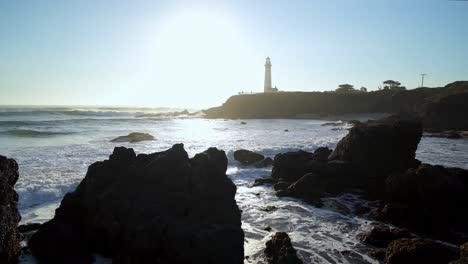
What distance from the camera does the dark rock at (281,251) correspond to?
A: 16.1ft

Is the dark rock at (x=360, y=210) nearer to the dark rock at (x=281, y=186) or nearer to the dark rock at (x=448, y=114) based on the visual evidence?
the dark rock at (x=281, y=186)

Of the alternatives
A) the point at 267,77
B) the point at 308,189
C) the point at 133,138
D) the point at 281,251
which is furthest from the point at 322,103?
the point at 281,251

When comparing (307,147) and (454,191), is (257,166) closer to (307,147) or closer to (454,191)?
(307,147)

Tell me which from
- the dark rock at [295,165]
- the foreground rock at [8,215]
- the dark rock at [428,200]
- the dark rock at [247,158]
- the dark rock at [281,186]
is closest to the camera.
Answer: the foreground rock at [8,215]

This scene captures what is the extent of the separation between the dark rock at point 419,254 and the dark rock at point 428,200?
6.60ft

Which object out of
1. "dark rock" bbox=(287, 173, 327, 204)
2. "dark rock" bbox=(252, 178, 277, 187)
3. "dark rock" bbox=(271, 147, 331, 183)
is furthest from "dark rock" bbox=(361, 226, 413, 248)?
"dark rock" bbox=(252, 178, 277, 187)

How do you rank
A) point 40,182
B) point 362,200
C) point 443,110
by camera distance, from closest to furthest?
1. point 362,200
2. point 40,182
3. point 443,110

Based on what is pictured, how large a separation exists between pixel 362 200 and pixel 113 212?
21.3 ft

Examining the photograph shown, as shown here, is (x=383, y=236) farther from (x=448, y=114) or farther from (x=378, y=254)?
(x=448, y=114)

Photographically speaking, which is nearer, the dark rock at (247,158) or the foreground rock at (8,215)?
the foreground rock at (8,215)

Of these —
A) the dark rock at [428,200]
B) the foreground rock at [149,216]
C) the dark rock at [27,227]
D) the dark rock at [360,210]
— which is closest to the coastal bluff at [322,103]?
the dark rock at [428,200]

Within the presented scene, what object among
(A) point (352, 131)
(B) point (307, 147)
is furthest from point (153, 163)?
(B) point (307, 147)

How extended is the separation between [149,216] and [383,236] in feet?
13.7

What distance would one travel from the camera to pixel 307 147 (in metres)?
19.2
